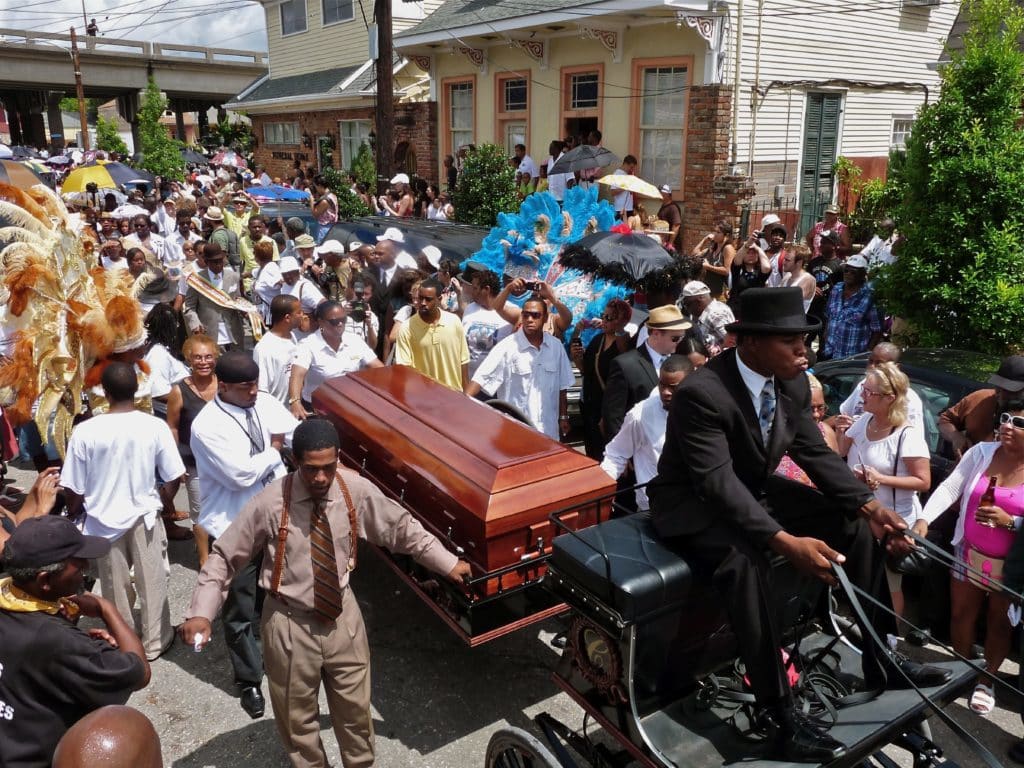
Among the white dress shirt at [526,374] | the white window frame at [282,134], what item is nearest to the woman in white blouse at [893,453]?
the white dress shirt at [526,374]

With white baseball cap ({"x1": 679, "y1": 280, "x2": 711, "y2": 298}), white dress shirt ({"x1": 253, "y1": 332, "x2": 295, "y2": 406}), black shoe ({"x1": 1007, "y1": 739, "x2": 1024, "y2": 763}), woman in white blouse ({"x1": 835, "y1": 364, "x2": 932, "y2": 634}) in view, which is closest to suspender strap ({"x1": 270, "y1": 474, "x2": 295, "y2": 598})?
white dress shirt ({"x1": 253, "y1": 332, "x2": 295, "y2": 406})

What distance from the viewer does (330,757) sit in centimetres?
401

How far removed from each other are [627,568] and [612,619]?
0.19 m

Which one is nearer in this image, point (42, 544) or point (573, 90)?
point (42, 544)

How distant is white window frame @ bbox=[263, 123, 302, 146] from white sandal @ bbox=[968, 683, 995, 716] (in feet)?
79.2

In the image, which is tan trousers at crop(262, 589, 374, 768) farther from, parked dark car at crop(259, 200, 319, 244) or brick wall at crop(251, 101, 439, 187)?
brick wall at crop(251, 101, 439, 187)

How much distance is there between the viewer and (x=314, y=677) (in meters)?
3.42

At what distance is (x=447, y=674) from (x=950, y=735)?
2676 mm

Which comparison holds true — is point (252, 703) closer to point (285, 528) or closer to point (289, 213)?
point (285, 528)

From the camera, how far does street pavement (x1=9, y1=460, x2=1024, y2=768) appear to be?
159 inches

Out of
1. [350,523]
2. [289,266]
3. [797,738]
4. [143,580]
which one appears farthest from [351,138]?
[797,738]

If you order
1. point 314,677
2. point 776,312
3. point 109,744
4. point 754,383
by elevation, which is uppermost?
point 776,312

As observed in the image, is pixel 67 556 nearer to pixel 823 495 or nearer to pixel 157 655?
pixel 157 655

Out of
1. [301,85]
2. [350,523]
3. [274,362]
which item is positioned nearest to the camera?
[350,523]
